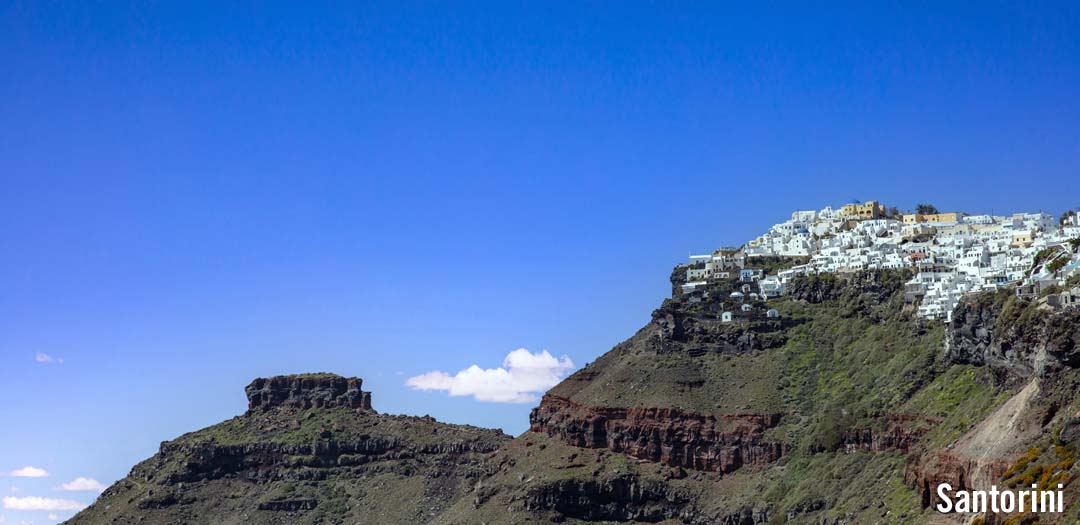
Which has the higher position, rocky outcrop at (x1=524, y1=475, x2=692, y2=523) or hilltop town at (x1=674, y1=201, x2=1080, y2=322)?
hilltop town at (x1=674, y1=201, x2=1080, y2=322)

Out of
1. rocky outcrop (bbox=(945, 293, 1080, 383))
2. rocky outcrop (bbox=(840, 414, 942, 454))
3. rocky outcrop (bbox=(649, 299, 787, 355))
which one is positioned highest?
rocky outcrop (bbox=(649, 299, 787, 355))

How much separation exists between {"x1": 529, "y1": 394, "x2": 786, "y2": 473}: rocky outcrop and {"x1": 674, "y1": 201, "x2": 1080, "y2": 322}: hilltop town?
17.8 metres

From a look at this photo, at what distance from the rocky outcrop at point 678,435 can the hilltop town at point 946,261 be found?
17.8 m

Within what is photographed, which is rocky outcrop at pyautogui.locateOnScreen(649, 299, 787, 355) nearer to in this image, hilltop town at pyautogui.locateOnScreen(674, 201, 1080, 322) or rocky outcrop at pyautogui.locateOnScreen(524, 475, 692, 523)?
hilltop town at pyautogui.locateOnScreen(674, 201, 1080, 322)

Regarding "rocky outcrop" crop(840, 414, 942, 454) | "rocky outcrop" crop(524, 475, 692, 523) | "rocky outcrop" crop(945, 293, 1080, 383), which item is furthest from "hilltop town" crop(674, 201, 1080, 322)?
"rocky outcrop" crop(524, 475, 692, 523)

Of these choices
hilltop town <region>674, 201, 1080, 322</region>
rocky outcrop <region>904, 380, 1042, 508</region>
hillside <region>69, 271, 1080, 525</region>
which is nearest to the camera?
rocky outcrop <region>904, 380, 1042, 508</region>

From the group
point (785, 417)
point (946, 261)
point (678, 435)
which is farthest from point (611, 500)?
point (946, 261)

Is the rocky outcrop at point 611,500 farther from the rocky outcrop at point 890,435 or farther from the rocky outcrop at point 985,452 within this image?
the rocky outcrop at point 985,452

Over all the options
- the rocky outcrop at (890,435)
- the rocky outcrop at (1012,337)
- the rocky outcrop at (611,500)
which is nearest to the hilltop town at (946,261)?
the rocky outcrop at (1012,337)

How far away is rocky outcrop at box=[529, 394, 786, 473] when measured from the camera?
167 meters

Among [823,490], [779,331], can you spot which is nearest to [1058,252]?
[823,490]

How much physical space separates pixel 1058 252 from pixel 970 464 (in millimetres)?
27978

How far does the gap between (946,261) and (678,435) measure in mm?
30513

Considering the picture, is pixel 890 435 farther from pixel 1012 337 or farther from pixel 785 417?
pixel 1012 337
